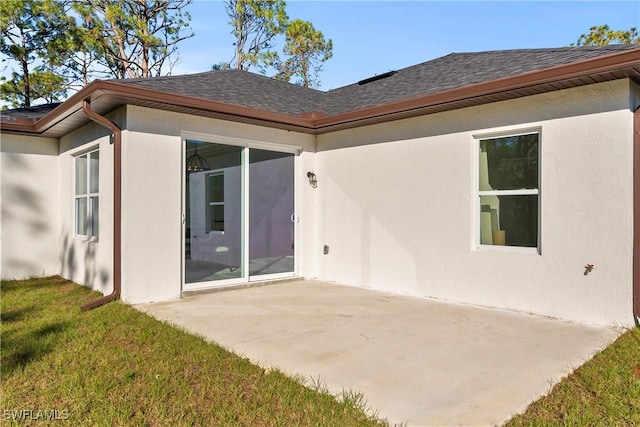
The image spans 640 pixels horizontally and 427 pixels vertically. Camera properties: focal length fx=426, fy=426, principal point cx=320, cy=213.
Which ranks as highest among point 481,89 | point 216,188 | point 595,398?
point 481,89

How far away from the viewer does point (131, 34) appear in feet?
62.3

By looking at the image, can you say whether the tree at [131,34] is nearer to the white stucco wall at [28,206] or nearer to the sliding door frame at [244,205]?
the white stucco wall at [28,206]

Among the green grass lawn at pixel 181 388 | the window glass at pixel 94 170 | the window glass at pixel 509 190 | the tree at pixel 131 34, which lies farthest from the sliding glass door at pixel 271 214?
the tree at pixel 131 34

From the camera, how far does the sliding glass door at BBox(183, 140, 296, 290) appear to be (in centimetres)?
681

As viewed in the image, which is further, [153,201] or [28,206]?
[28,206]

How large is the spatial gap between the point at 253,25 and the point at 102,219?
1796 centimetres

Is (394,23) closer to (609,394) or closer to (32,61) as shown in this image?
(609,394)

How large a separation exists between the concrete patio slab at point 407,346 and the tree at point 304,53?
716 inches

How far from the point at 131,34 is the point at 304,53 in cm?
836

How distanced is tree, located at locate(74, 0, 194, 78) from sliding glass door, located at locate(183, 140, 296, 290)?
1437 centimetres

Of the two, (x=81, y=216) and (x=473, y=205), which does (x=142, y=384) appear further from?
(x=81, y=216)

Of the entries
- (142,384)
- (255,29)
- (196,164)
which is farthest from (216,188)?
(255,29)

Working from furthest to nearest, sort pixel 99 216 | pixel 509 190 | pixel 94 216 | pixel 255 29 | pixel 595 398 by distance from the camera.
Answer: pixel 255 29 → pixel 94 216 → pixel 99 216 → pixel 509 190 → pixel 595 398

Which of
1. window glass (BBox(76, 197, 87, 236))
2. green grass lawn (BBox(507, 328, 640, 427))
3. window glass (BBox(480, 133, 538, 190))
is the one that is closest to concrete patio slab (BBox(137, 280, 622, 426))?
green grass lawn (BBox(507, 328, 640, 427))
